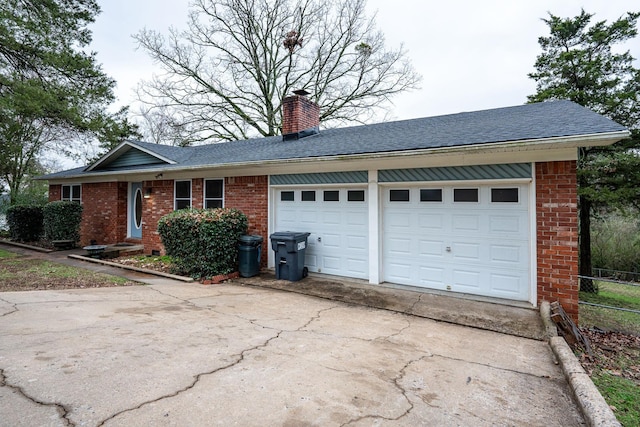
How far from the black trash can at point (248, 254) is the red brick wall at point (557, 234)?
5.83m

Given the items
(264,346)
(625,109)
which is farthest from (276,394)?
(625,109)

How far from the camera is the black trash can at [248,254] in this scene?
8.05m

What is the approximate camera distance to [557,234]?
5441mm

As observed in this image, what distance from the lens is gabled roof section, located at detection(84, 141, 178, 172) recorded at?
10883 mm

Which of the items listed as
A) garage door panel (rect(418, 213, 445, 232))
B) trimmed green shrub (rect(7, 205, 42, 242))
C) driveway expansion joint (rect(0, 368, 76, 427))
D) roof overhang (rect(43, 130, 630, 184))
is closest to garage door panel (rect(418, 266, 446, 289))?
garage door panel (rect(418, 213, 445, 232))

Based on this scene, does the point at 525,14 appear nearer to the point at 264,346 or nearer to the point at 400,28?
the point at 400,28

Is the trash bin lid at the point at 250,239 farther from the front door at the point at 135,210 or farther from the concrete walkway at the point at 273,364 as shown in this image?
the front door at the point at 135,210

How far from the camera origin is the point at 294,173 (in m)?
8.30

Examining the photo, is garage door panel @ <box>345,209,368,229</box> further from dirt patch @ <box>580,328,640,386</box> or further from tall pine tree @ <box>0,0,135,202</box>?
tall pine tree @ <box>0,0,135,202</box>

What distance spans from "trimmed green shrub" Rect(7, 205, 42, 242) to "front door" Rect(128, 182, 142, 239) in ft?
16.5

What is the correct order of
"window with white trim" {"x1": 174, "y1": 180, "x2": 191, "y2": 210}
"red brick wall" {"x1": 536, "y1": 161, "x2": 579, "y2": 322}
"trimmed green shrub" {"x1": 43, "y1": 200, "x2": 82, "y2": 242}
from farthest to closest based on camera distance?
"trimmed green shrub" {"x1": 43, "y1": 200, "x2": 82, "y2": 242} < "window with white trim" {"x1": 174, "y1": 180, "x2": 191, "y2": 210} < "red brick wall" {"x1": 536, "y1": 161, "x2": 579, "y2": 322}

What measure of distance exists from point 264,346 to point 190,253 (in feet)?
15.6

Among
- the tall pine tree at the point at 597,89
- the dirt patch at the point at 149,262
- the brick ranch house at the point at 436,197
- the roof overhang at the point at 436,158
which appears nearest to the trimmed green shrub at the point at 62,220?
the dirt patch at the point at 149,262

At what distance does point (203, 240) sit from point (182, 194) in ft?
→ 11.3
